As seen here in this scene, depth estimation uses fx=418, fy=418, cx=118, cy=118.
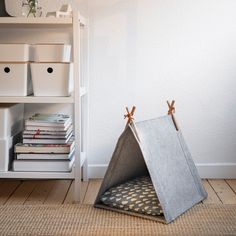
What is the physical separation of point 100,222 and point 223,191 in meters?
0.77

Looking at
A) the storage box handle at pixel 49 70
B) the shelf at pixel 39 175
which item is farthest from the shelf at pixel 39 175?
the storage box handle at pixel 49 70

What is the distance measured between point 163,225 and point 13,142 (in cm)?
88

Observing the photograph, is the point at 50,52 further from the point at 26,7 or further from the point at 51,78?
the point at 26,7

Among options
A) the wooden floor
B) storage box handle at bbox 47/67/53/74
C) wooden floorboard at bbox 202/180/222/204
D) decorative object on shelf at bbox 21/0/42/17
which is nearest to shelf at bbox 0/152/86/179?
the wooden floor

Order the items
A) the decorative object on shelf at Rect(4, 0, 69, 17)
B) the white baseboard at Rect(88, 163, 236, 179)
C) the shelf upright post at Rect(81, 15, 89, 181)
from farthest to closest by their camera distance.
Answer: the white baseboard at Rect(88, 163, 236, 179) < the shelf upright post at Rect(81, 15, 89, 181) < the decorative object on shelf at Rect(4, 0, 69, 17)

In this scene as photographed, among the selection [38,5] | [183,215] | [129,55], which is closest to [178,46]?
[129,55]

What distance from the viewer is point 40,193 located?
2.19 m

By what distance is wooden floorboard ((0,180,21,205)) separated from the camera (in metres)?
2.10

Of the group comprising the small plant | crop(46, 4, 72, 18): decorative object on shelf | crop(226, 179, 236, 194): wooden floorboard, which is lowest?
Result: crop(226, 179, 236, 194): wooden floorboard

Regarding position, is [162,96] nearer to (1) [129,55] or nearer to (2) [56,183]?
(1) [129,55]

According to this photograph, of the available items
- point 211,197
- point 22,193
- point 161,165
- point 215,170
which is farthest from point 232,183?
point 22,193

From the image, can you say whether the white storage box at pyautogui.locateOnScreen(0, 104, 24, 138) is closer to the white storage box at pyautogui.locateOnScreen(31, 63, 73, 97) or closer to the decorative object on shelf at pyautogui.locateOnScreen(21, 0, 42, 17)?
the white storage box at pyautogui.locateOnScreen(31, 63, 73, 97)

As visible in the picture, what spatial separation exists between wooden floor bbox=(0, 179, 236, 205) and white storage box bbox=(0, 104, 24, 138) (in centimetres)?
32

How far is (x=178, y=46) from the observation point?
2.34 metres
